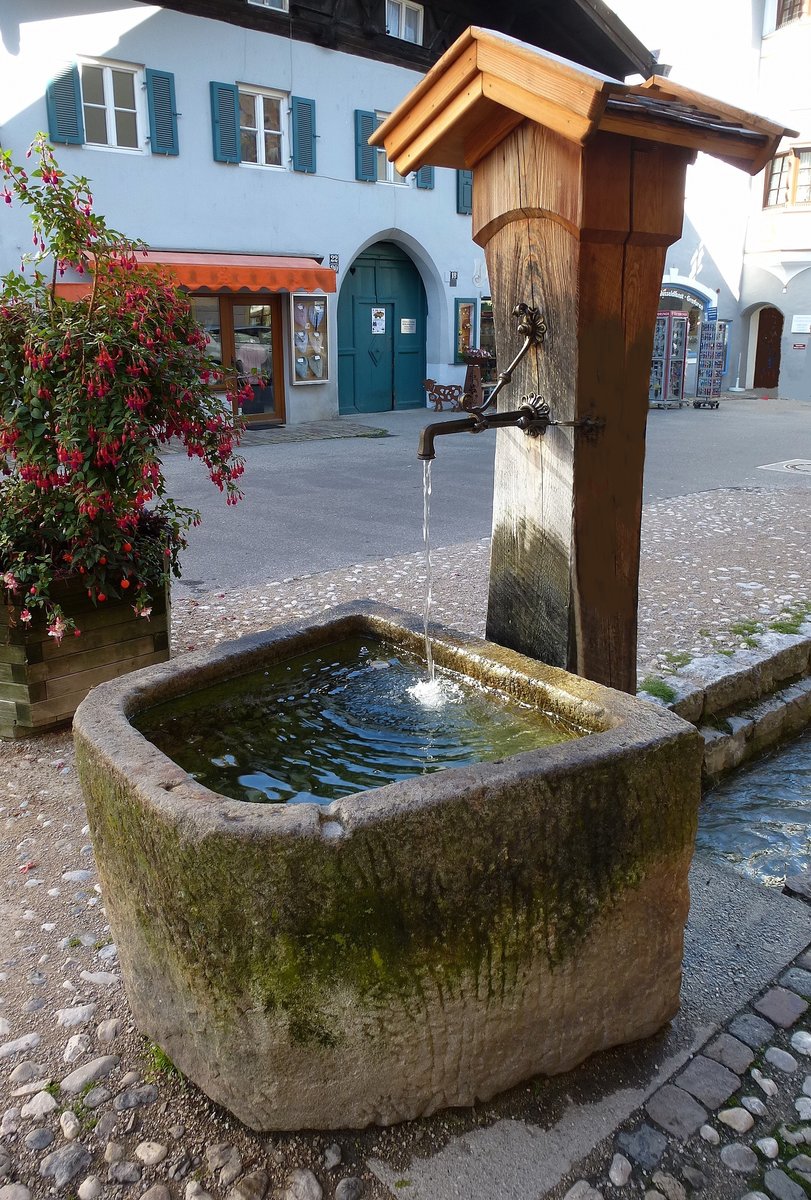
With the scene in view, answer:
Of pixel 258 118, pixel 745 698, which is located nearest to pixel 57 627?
pixel 745 698

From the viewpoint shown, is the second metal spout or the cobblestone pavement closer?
the cobblestone pavement

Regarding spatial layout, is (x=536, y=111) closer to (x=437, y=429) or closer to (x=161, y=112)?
(x=437, y=429)

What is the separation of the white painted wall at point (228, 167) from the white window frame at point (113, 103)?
0.32ft

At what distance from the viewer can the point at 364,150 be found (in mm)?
15812

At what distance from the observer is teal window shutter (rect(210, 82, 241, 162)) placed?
13.9 metres

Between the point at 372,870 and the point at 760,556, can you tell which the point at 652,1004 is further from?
the point at 760,556

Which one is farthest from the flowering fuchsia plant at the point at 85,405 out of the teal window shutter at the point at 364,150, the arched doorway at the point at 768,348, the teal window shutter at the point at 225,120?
the arched doorway at the point at 768,348

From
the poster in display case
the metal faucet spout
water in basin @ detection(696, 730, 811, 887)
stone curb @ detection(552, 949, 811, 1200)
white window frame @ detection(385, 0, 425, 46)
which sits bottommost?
water in basin @ detection(696, 730, 811, 887)

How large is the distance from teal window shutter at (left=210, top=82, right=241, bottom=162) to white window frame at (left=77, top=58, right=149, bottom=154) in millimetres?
1081

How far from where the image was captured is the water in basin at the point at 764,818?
3268 millimetres

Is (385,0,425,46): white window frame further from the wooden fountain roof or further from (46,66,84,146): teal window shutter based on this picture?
the wooden fountain roof

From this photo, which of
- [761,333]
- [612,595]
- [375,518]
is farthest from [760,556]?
[761,333]

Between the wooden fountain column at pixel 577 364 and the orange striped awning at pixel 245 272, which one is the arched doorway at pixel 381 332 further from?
the wooden fountain column at pixel 577 364

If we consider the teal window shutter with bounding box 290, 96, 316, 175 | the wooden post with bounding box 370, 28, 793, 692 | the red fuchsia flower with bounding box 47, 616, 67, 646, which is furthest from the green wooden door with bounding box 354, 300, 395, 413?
the wooden post with bounding box 370, 28, 793, 692
